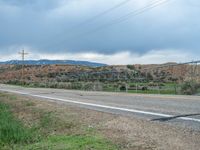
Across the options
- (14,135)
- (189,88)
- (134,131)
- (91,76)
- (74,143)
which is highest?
(91,76)

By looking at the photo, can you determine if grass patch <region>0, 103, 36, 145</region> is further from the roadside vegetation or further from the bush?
the bush

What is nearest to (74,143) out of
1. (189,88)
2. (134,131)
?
(134,131)

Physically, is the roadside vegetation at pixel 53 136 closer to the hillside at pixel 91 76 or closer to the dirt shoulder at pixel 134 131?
the dirt shoulder at pixel 134 131

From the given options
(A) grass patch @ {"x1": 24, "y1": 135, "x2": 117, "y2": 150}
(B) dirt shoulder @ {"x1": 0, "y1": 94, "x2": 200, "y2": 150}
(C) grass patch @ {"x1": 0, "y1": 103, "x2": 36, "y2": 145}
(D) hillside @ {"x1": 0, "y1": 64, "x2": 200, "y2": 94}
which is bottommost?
(C) grass patch @ {"x1": 0, "y1": 103, "x2": 36, "y2": 145}

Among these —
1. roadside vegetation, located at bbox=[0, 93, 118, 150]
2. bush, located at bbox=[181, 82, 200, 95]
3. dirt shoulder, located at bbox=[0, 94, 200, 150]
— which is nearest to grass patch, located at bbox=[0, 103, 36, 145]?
roadside vegetation, located at bbox=[0, 93, 118, 150]

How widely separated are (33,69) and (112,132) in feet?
466

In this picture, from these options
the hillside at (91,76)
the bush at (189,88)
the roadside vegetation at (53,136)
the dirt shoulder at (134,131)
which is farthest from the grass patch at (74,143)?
the hillside at (91,76)

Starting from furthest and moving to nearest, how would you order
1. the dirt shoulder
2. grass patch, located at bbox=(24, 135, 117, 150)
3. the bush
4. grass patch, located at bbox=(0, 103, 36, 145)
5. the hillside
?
the hillside → the bush → grass patch, located at bbox=(0, 103, 36, 145) → grass patch, located at bbox=(24, 135, 117, 150) → the dirt shoulder

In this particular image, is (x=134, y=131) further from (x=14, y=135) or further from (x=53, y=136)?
(x=14, y=135)

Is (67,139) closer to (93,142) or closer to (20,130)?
(93,142)

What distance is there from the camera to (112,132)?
1049cm

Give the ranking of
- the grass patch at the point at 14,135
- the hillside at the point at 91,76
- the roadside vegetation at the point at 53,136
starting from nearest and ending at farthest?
the roadside vegetation at the point at 53,136
the grass patch at the point at 14,135
the hillside at the point at 91,76

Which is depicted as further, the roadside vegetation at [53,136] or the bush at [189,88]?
the bush at [189,88]

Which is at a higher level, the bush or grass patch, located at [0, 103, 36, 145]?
the bush
